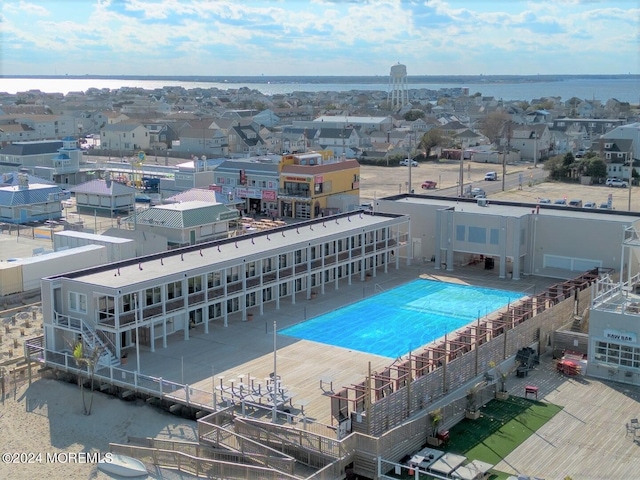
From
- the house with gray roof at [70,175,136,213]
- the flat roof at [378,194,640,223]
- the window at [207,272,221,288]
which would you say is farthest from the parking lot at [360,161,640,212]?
the window at [207,272,221,288]

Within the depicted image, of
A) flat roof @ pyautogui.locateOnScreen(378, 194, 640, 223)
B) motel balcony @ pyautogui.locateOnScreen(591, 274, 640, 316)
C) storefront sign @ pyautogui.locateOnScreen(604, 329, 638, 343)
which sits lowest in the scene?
storefront sign @ pyautogui.locateOnScreen(604, 329, 638, 343)

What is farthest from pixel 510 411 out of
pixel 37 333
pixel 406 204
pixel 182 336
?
pixel 406 204

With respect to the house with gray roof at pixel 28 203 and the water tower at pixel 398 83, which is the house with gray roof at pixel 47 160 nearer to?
the house with gray roof at pixel 28 203

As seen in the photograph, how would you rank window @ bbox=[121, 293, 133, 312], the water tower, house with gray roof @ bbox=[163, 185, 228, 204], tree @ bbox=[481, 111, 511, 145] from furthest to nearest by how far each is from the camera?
the water tower → tree @ bbox=[481, 111, 511, 145] → house with gray roof @ bbox=[163, 185, 228, 204] → window @ bbox=[121, 293, 133, 312]

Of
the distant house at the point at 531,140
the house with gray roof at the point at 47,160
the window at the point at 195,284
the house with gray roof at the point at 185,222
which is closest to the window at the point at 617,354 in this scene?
the window at the point at 195,284

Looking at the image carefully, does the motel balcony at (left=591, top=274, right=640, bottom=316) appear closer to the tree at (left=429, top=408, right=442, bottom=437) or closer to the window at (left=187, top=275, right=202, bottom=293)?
the tree at (left=429, top=408, right=442, bottom=437)

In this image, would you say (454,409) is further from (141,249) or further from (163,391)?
(141,249)
